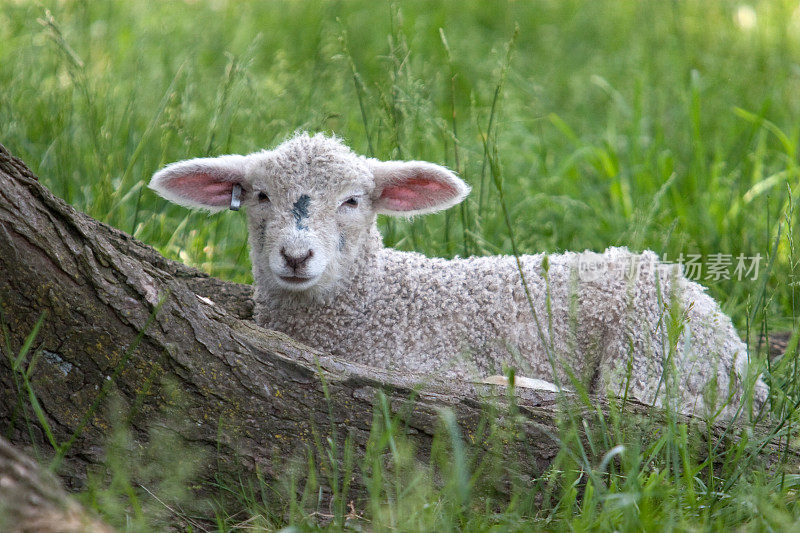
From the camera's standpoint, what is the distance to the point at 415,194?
3746 millimetres

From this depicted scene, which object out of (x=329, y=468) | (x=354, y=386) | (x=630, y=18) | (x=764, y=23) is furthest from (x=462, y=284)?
(x=630, y=18)

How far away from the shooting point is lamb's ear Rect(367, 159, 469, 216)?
11.8ft

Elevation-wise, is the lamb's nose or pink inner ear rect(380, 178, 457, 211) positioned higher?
pink inner ear rect(380, 178, 457, 211)

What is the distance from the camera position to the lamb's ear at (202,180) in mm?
3500

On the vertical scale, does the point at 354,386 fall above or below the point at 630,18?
below

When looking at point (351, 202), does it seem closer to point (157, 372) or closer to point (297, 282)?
point (297, 282)

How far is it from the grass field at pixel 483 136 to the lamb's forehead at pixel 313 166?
1.80 ft

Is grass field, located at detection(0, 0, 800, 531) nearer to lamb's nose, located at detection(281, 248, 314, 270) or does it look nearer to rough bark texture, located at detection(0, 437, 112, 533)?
rough bark texture, located at detection(0, 437, 112, 533)

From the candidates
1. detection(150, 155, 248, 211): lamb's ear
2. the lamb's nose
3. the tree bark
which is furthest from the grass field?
the lamb's nose

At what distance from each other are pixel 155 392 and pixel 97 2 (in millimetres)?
5422

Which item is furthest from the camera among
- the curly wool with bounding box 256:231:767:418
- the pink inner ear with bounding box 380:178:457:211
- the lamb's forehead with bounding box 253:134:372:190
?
the pink inner ear with bounding box 380:178:457:211

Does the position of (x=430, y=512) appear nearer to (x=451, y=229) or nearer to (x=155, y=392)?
(x=155, y=392)

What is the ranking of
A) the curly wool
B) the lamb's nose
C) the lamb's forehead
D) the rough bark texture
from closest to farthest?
the rough bark texture, the lamb's nose, the lamb's forehead, the curly wool

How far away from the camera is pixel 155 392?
244cm
